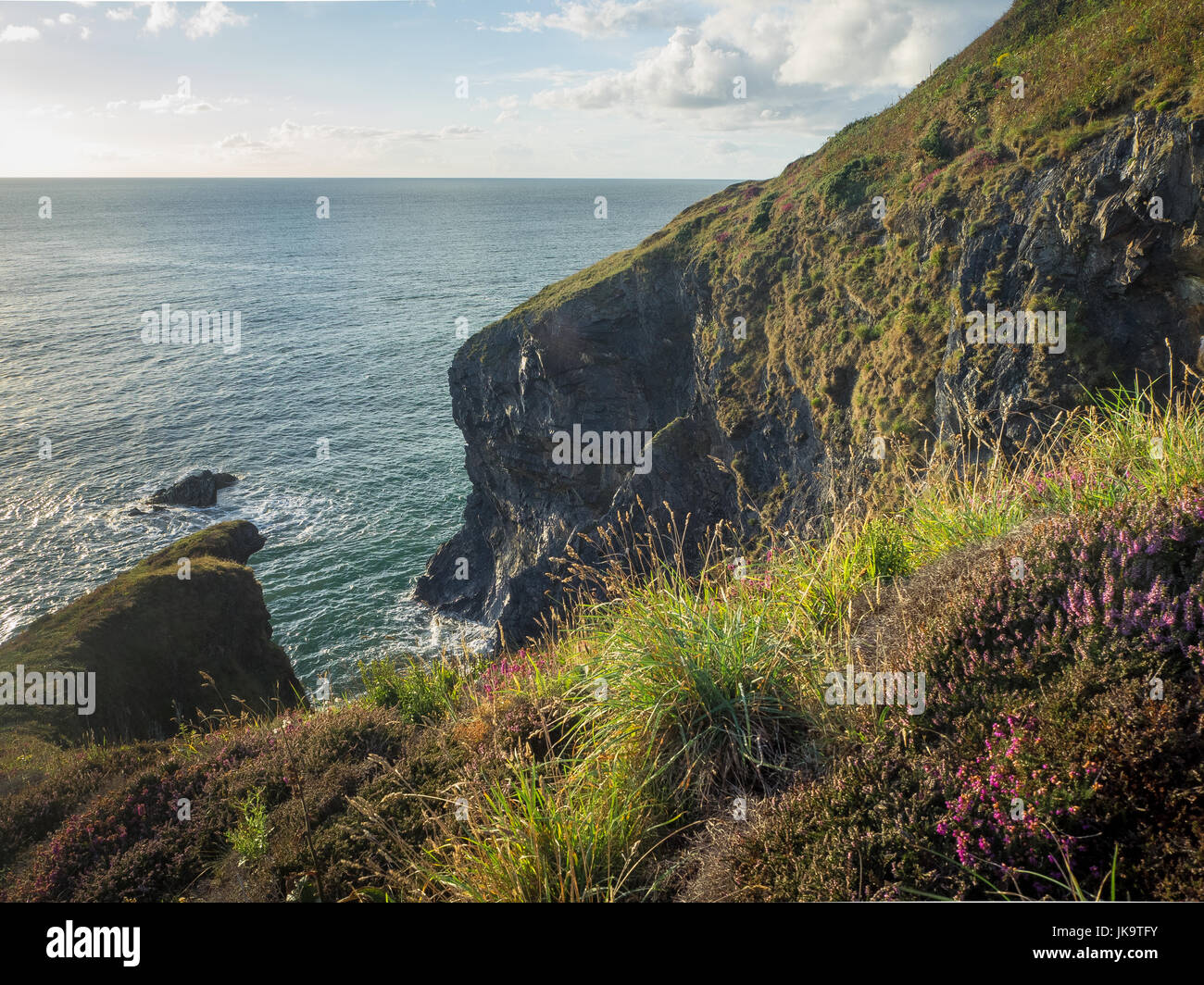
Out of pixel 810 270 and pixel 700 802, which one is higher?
pixel 810 270

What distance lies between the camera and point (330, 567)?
40.0 metres

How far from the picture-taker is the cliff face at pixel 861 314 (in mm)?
17656

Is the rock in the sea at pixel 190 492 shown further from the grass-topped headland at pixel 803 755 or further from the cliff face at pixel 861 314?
the grass-topped headland at pixel 803 755

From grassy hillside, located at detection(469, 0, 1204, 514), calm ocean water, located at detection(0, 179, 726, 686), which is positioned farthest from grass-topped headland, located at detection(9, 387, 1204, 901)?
calm ocean water, located at detection(0, 179, 726, 686)

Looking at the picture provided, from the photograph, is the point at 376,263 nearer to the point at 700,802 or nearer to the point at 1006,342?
the point at 1006,342

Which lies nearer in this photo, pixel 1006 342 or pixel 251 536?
pixel 1006 342

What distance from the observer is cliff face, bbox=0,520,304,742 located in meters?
18.4

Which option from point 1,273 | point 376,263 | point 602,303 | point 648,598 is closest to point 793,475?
point 602,303

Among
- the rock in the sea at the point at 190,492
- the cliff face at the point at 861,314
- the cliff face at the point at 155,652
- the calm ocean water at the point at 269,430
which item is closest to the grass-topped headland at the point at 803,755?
the cliff face at the point at 861,314

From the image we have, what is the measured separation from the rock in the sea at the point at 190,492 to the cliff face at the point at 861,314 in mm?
18693

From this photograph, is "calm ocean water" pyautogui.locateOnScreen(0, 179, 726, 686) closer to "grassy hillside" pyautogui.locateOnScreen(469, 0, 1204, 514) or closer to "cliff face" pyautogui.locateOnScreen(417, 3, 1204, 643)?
"cliff face" pyautogui.locateOnScreen(417, 3, 1204, 643)

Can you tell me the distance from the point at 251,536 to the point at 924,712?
1565 inches

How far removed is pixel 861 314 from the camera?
2592cm

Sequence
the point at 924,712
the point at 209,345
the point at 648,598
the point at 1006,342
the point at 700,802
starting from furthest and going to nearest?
the point at 209,345 < the point at 1006,342 < the point at 648,598 < the point at 700,802 < the point at 924,712
